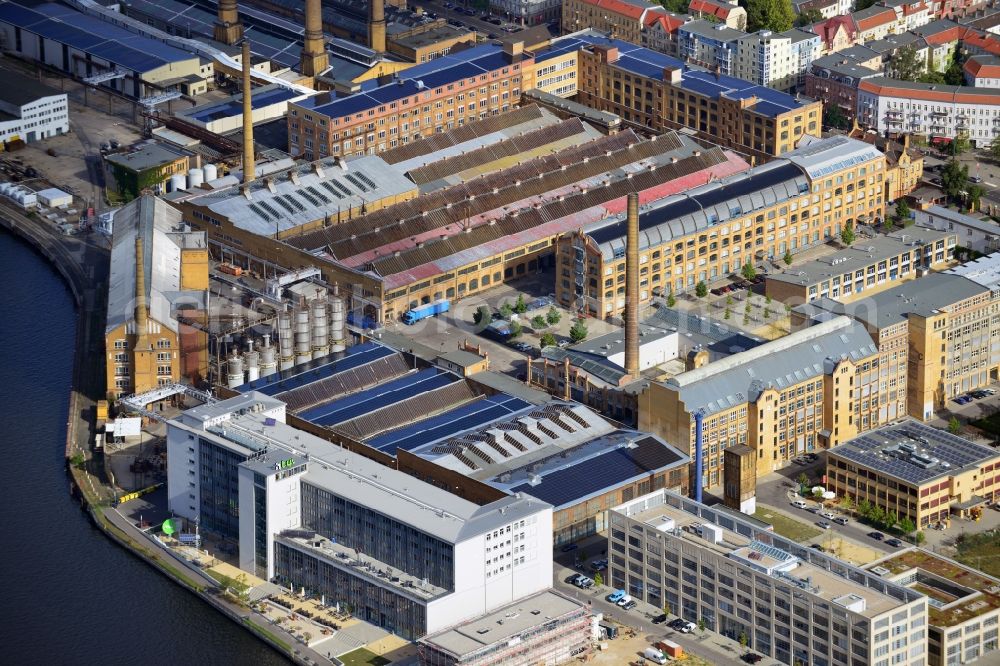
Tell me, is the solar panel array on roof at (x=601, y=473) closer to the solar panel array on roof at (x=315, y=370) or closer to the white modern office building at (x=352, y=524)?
the white modern office building at (x=352, y=524)

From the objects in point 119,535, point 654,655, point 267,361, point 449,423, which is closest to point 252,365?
point 267,361

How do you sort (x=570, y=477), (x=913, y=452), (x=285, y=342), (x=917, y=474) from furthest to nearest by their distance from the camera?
(x=285, y=342) → (x=913, y=452) → (x=917, y=474) → (x=570, y=477)

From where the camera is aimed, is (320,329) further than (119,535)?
Yes

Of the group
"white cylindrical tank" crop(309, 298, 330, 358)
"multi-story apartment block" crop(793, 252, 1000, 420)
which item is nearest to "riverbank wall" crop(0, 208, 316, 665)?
"white cylindrical tank" crop(309, 298, 330, 358)

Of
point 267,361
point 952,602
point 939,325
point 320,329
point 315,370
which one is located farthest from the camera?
point 320,329

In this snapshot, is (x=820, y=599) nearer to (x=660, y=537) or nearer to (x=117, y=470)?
(x=660, y=537)

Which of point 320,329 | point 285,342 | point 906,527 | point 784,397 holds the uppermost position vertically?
point 320,329

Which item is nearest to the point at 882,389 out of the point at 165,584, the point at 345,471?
the point at 345,471

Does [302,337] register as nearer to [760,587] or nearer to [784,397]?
[784,397]
